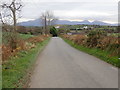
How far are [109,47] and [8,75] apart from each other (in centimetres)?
1067

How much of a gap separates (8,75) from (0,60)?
2.57 metres

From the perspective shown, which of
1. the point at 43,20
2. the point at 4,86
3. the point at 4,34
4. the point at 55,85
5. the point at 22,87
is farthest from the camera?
the point at 43,20

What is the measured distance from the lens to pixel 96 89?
717 cm

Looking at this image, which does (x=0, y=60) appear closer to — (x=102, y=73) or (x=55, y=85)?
(x=55, y=85)

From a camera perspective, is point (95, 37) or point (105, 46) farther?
point (95, 37)

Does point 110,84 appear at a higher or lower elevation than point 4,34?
lower

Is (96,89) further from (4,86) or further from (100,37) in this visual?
(100,37)

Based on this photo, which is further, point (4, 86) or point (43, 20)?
point (43, 20)

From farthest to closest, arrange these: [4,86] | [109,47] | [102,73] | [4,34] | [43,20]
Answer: [43,20]
[109,47]
[4,34]
[102,73]
[4,86]

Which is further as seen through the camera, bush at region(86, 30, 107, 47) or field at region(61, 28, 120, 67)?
bush at region(86, 30, 107, 47)

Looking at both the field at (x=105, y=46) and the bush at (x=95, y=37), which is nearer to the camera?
the field at (x=105, y=46)

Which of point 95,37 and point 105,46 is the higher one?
point 95,37

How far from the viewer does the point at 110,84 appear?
7.90 m

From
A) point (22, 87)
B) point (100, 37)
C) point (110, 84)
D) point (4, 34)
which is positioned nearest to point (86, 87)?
point (110, 84)
